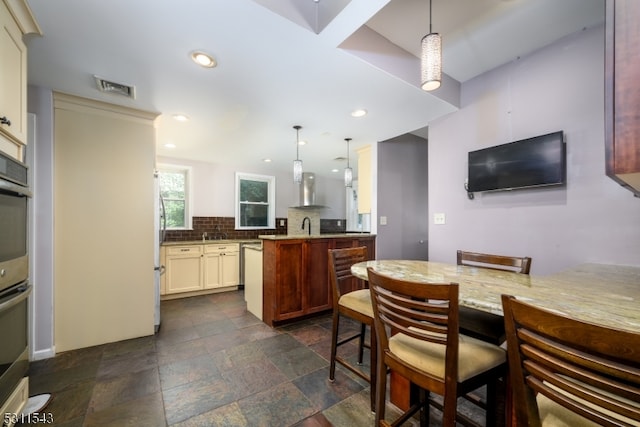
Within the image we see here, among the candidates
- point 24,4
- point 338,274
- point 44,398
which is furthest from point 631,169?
point 44,398

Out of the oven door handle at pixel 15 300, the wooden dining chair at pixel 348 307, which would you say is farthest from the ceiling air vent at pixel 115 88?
the wooden dining chair at pixel 348 307

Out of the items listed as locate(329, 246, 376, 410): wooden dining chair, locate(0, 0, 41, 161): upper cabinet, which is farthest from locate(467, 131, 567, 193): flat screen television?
locate(0, 0, 41, 161): upper cabinet

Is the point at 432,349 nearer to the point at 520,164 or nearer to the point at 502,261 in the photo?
the point at 502,261

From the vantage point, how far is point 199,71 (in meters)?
1.98

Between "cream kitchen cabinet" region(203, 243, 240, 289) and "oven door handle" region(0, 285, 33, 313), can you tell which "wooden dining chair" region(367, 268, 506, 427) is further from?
"cream kitchen cabinet" region(203, 243, 240, 289)

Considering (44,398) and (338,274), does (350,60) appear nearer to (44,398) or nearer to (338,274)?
(338,274)

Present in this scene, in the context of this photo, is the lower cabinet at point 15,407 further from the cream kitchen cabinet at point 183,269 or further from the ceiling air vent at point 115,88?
the cream kitchen cabinet at point 183,269

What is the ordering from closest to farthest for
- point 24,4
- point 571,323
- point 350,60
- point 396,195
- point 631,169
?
1. point 571,323
2. point 631,169
3. point 24,4
4. point 350,60
5. point 396,195

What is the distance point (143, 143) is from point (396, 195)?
3272 millimetres

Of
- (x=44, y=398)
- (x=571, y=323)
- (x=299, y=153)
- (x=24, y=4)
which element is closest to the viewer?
(x=571, y=323)

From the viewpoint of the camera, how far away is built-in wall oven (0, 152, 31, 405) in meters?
1.24

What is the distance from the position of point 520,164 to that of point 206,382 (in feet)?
9.73

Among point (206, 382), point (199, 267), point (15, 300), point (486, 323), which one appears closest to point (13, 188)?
point (15, 300)

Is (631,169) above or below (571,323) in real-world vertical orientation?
above
